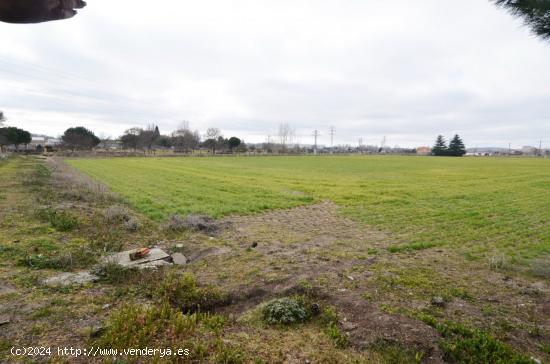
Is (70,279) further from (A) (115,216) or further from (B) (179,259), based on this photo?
(A) (115,216)

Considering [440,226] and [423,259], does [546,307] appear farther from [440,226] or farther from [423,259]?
[440,226]

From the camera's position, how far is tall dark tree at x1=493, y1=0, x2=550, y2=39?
3.72m

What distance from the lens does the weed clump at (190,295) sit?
4.40 metres

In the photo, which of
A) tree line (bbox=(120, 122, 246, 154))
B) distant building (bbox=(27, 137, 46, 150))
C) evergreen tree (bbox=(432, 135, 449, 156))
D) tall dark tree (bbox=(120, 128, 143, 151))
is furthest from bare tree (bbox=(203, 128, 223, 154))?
evergreen tree (bbox=(432, 135, 449, 156))

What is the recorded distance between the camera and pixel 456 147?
118438mm

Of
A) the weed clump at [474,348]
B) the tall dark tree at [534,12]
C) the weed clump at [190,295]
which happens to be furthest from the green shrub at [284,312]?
the tall dark tree at [534,12]

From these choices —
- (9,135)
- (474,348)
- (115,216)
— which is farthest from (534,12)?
(9,135)

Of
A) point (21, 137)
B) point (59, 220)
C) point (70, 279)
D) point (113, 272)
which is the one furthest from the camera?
point (21, 137)

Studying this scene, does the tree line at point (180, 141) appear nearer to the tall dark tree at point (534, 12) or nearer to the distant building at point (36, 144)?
the distant building at point (36, 144)

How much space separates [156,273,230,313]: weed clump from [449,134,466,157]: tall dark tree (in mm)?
137499

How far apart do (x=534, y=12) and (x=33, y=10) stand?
5.55 m

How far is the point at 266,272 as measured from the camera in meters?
5.73

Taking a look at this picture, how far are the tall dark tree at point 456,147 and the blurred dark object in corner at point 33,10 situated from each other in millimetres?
139855

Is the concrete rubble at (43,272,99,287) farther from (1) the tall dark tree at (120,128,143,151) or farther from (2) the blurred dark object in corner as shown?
(1) the tall dark tree at (120,128,143,151)
